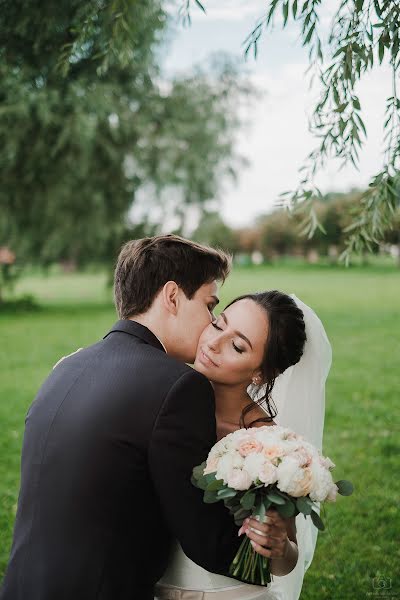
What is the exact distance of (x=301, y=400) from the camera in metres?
3.55

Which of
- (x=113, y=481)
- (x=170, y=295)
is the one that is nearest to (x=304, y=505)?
(x=113, y=481)

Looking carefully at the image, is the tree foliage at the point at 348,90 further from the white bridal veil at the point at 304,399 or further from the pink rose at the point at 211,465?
the pink rose at the point at 211,465

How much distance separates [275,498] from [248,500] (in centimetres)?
8

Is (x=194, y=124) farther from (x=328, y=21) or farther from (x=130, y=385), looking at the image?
(x=130, y=385)

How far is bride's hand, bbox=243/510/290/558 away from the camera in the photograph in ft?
7.30

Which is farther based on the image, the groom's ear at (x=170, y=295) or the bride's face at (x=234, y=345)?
the bride's face at (x=234, y=345)

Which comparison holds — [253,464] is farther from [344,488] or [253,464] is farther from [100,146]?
[100,146]

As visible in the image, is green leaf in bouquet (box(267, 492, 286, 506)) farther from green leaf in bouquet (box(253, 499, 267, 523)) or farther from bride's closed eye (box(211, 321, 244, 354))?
bride's closed eye (box(211, 321, 244, 354))

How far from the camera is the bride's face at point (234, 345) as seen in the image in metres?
2.87

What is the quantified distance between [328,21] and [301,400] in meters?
1.78

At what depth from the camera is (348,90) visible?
3.36m

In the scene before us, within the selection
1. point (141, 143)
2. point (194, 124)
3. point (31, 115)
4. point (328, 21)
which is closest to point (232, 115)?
point (194, 124)

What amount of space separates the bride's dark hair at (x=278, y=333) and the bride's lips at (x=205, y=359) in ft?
0.79

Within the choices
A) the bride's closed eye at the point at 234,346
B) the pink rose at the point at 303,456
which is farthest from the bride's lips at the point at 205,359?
the pink rose at the point at 303,456
